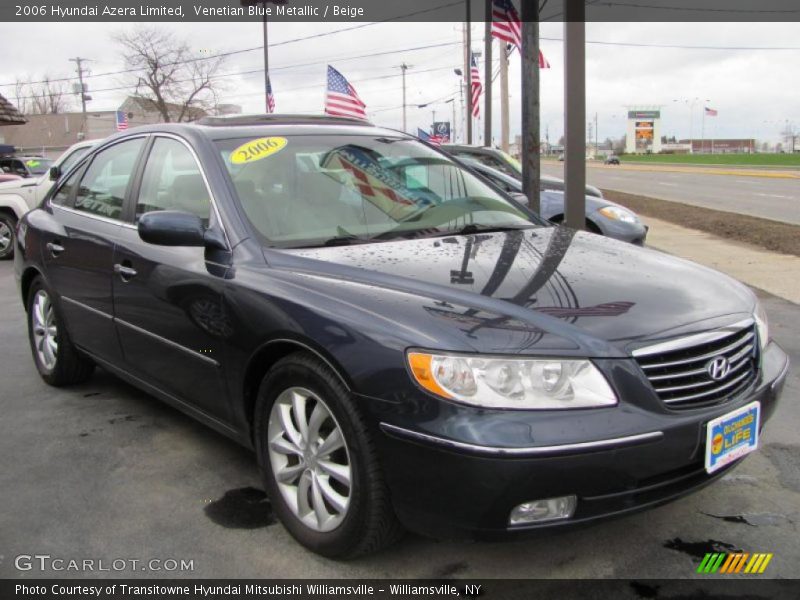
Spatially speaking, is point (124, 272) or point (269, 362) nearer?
point (269, 362)

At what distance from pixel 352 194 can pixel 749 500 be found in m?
2.20

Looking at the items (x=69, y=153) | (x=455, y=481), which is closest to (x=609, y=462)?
(x=455, y=481)

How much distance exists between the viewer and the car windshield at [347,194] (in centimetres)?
328

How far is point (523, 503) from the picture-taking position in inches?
88.6

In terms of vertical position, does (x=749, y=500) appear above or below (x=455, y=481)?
below

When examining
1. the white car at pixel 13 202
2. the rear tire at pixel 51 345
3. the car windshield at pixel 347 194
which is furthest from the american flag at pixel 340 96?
the car windshield at pixel 347 194

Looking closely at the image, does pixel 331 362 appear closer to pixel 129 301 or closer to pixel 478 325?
pixel 478 325

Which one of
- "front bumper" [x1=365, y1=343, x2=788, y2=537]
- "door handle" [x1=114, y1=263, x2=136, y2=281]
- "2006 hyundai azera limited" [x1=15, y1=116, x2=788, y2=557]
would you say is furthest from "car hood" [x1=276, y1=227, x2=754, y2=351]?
"door handle" [x1=114, y1=263, x2=136, y2=281]

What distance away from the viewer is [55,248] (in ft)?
14.8

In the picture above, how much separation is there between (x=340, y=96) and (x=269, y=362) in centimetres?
1286

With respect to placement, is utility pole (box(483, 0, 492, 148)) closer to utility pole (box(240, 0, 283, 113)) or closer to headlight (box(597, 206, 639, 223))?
utility pole (box(240, 0, 283, 113))

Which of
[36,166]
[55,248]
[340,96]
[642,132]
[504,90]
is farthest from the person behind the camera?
[642,132]

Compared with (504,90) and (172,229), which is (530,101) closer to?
(172,229)

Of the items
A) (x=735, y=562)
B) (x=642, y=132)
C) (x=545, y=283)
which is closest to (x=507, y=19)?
(x=545, y=283)
